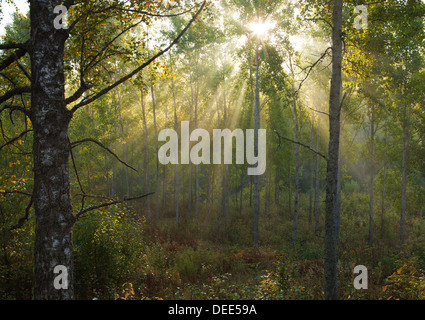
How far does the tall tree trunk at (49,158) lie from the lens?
293 centimetres

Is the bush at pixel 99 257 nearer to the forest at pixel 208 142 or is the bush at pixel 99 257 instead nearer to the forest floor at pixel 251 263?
the forest at pixel 208 142

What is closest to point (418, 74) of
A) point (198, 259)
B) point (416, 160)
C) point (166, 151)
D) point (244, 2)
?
point (416, 160)

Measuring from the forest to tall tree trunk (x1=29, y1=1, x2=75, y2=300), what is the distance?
0.04 ft

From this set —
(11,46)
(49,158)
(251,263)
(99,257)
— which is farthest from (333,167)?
(251,263)

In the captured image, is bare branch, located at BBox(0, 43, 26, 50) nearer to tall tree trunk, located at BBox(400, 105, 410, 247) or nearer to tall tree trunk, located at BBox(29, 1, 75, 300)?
tall tree trunk, located at BBox(29, 1, 75, 300)

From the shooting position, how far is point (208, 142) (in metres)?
29.8

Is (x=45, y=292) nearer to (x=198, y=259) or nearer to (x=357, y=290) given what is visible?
(x=357, y=290)

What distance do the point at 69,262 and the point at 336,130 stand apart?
559cm

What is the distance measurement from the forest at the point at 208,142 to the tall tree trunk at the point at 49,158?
0.04 ft

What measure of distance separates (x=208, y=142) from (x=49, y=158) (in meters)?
26.9

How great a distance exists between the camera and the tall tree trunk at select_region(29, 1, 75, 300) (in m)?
2.93

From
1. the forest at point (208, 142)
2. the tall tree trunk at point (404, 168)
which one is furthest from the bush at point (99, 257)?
the tall tree trunk at point (404, 168)

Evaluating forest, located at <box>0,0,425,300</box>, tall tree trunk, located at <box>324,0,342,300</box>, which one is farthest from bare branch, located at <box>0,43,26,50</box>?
tall tree trunk, located at <box>324,0,342,300</box>

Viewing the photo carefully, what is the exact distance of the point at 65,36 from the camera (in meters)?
3.17
